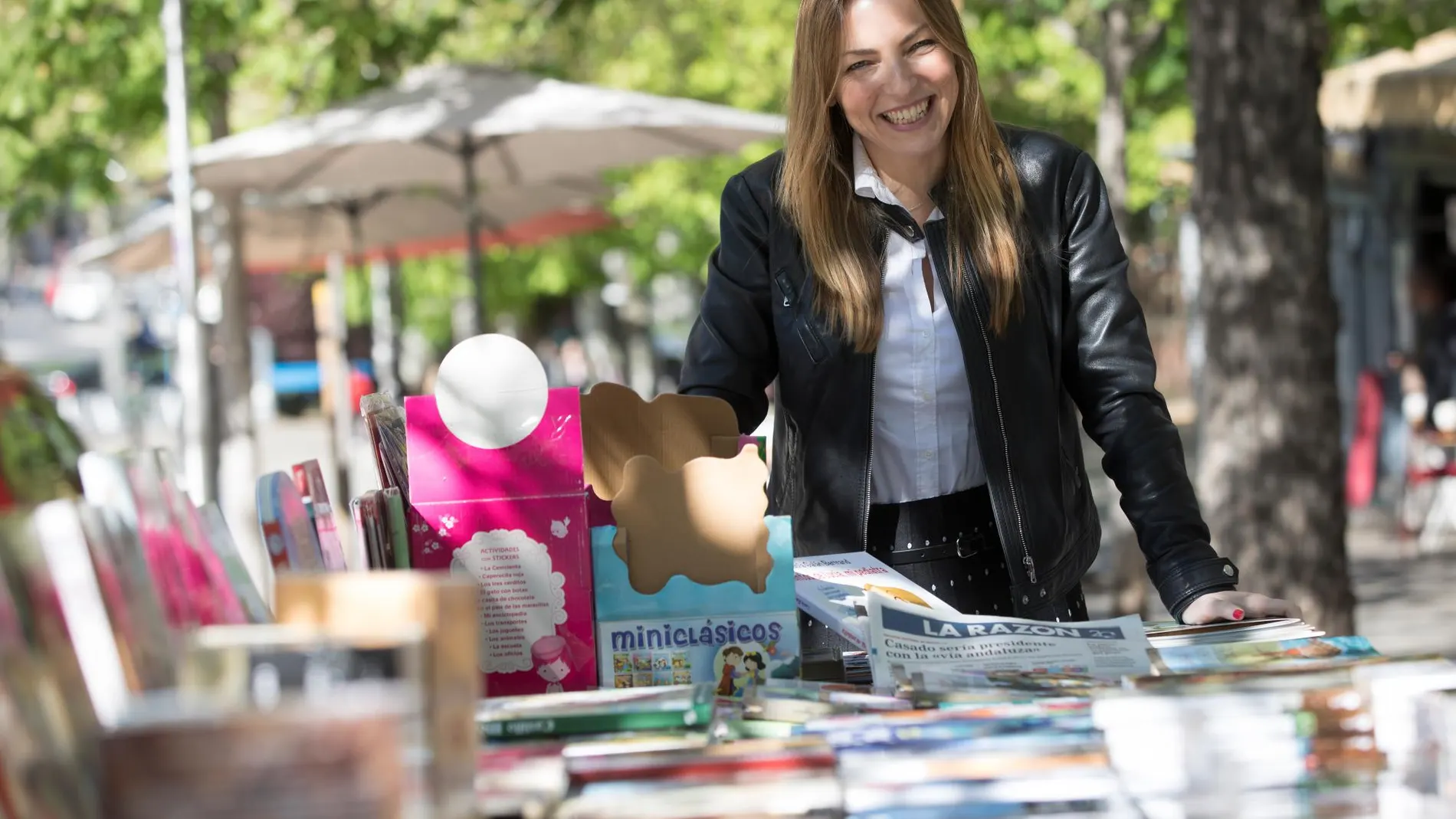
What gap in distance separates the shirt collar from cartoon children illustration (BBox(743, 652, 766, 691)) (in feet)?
3.19

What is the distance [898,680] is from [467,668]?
2.80ft

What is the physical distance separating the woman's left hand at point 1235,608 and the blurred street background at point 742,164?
1.43m

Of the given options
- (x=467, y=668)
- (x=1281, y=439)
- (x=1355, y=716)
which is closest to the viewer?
(x=467, y=668)

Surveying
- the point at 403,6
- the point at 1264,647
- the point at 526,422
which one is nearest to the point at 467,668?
the point at 526,422

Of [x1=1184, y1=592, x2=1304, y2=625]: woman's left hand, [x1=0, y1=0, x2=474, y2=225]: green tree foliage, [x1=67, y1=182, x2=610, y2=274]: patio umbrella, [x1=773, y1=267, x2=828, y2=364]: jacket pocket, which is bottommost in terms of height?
[x1=1184, y1=592, x2=1304, y2=625]: woman's left hand

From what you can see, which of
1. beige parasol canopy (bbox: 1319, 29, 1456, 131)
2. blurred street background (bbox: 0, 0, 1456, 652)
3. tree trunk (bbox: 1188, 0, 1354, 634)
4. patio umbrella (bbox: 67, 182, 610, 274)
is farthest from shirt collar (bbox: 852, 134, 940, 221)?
patio umbrella (bbox: 67, 182, 610, 274)

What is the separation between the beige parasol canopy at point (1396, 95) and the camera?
33.8 feet

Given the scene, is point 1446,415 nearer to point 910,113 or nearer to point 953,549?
point 953,549

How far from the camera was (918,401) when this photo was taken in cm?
292

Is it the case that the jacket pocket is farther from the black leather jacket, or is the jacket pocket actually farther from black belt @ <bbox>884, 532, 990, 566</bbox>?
black belt @ <bbox>884, 532, 990, 566</bbox>

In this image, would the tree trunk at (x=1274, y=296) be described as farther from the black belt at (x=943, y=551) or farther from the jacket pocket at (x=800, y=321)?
the jacket pocket at (x=800, y=321)

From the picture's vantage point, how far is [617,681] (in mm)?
2275

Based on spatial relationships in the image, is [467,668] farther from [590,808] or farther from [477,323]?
[477,323]

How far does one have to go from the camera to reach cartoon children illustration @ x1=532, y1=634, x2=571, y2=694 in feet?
7.45
